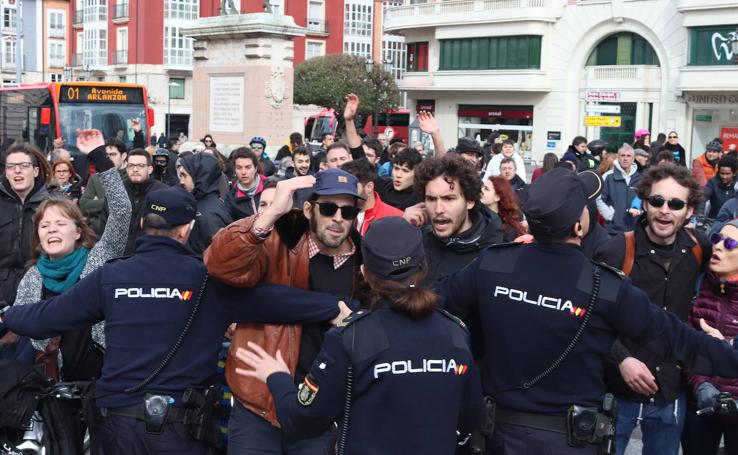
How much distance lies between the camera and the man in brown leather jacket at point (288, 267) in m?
3.93

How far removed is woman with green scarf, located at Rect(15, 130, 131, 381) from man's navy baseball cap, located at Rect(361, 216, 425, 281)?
2184 mm

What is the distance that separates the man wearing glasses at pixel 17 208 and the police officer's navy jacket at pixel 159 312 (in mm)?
2570

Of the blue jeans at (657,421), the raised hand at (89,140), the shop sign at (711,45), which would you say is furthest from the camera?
the shop sign at (711,45)

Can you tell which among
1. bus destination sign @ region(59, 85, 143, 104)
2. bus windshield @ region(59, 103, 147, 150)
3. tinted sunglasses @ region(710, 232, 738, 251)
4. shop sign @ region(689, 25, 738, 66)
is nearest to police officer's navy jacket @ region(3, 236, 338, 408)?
tinted sunglasses @ region(710, 232, 738, 251)

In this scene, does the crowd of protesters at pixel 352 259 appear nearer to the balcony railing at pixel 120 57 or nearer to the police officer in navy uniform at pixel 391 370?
the police officer in navy uniform at pixel 391 370

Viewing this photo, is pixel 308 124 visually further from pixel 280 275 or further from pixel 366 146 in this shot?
pixel 280 275

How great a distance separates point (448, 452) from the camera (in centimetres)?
333

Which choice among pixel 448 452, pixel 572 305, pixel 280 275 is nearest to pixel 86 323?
pixel 280 275

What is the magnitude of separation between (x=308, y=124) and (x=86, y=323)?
43.7 meters

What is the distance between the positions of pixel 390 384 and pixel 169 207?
1604 mm

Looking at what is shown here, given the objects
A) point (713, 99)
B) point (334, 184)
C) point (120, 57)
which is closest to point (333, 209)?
point (334, 184)

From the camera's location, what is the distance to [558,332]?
376cm

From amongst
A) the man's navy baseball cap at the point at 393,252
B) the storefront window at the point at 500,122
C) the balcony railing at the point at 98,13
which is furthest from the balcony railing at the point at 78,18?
the man's navy baseball cap at the point at 393,252

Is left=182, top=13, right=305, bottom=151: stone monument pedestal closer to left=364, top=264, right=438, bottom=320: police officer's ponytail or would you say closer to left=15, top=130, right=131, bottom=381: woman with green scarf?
left=15, top=130, right=131, bottom=381: woman with green scarf
